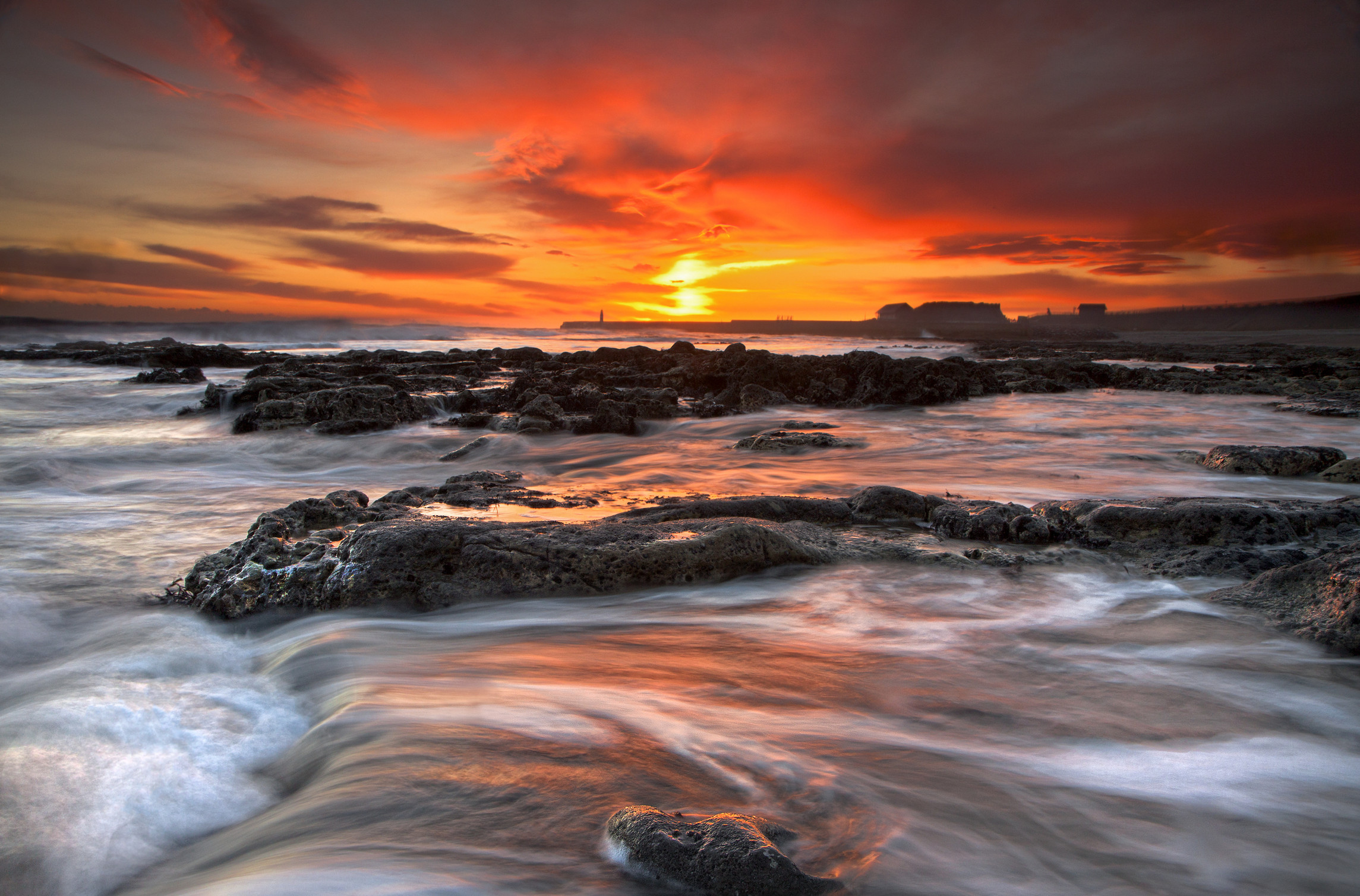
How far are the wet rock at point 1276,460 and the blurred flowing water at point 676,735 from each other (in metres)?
3.98

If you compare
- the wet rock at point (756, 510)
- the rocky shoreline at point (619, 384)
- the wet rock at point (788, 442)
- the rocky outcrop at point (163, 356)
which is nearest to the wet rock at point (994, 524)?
the wet rock at point (756, 510)

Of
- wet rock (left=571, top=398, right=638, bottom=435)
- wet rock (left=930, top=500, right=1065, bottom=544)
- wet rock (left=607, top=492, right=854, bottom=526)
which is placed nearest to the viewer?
wet rock (left=930, top=500, right=1065, bottom=544)

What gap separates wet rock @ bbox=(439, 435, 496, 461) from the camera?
8.34 metres

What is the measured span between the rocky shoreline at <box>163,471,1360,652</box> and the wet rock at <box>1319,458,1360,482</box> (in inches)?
86.1

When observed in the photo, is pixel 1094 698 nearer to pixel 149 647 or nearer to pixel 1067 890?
pixel 1067 890

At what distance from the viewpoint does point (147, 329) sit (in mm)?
57562

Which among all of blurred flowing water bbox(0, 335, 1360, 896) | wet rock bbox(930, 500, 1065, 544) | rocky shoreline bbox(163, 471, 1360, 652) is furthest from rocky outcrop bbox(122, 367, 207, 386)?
wet rock bbox(930, 500, 1065, 544)

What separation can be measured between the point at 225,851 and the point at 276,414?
→ 9.50m

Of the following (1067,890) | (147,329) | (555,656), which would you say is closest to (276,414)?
(555,656)

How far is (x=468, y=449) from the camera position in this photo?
842 centimetres

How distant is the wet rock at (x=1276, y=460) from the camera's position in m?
6.28

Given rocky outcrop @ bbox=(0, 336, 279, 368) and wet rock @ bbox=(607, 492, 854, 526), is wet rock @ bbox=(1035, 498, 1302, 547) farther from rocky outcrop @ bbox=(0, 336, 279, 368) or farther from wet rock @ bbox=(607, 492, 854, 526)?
rocky outcrop @ bbox=(0, 336, 279, 368)

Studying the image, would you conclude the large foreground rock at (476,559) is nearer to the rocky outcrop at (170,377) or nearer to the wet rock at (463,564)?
the wet rock at (463,564)

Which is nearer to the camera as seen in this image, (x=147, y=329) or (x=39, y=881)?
(x=39, y=881)
